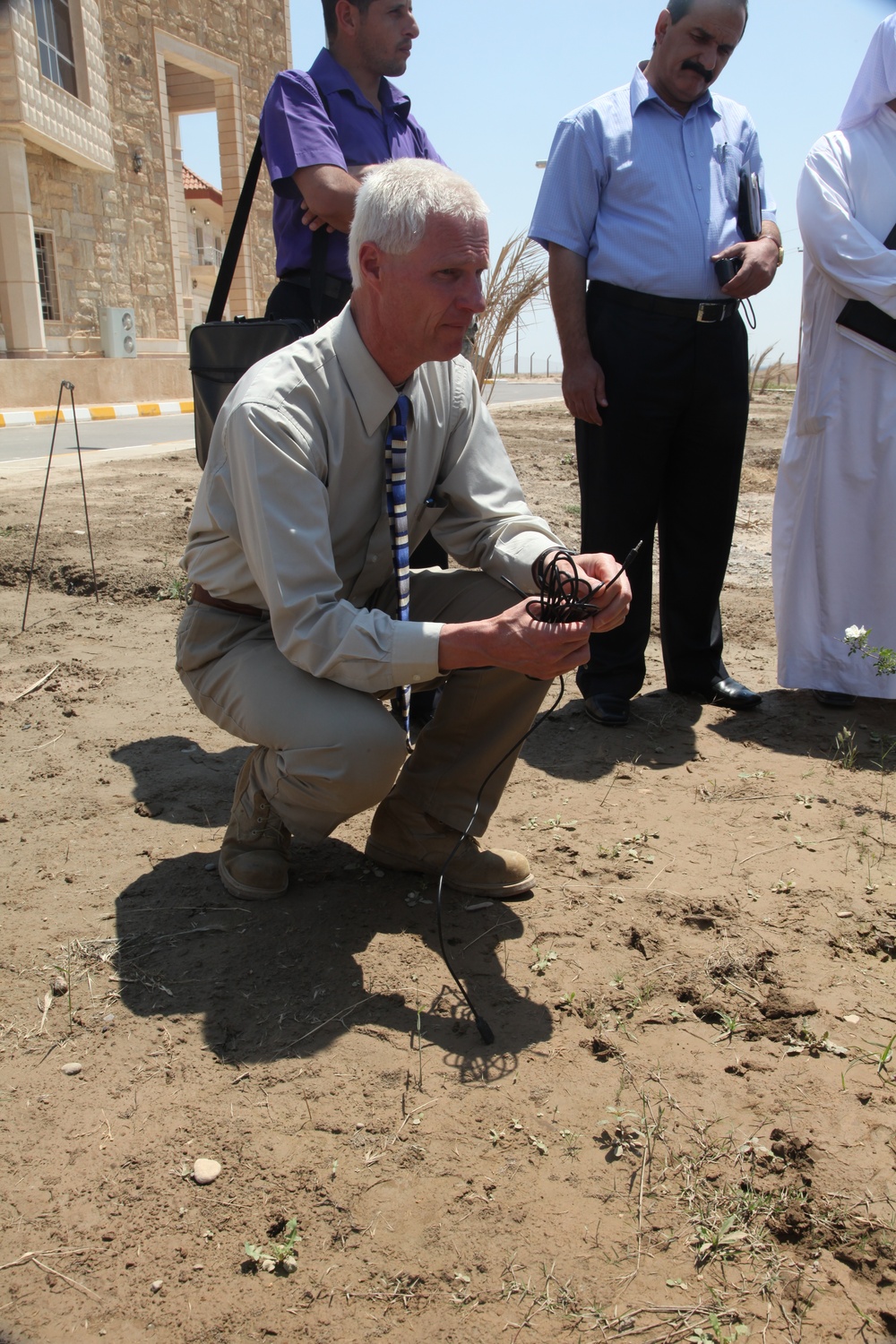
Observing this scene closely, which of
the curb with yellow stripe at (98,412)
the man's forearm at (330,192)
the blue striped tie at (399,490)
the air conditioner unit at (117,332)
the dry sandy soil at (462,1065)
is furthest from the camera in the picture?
the air conditioner unit at (117,332)

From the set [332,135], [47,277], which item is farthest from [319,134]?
[47,277]

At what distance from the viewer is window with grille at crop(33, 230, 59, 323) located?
1742 centimetres

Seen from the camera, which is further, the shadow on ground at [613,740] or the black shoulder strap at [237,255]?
the shadow on ground at [613,740]

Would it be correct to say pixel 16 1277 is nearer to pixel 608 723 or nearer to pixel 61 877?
pixel 61 877

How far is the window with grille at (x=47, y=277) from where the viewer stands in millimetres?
17422

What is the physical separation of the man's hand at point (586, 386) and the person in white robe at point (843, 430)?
0.80 meters

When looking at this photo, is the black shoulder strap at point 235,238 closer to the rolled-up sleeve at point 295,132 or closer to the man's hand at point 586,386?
the rolled-up sleeve at point 295,132

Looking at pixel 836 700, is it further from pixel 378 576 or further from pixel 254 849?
pixel 254 849

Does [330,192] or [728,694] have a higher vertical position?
[330,192]

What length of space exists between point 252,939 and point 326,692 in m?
0.56

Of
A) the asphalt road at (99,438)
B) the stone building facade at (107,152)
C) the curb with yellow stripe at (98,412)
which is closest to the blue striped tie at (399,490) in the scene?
the asphalt road at (99,438)

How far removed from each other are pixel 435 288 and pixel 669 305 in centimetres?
146

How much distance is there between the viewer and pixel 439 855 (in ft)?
8.08

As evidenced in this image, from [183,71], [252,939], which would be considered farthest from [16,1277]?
[183,71]
